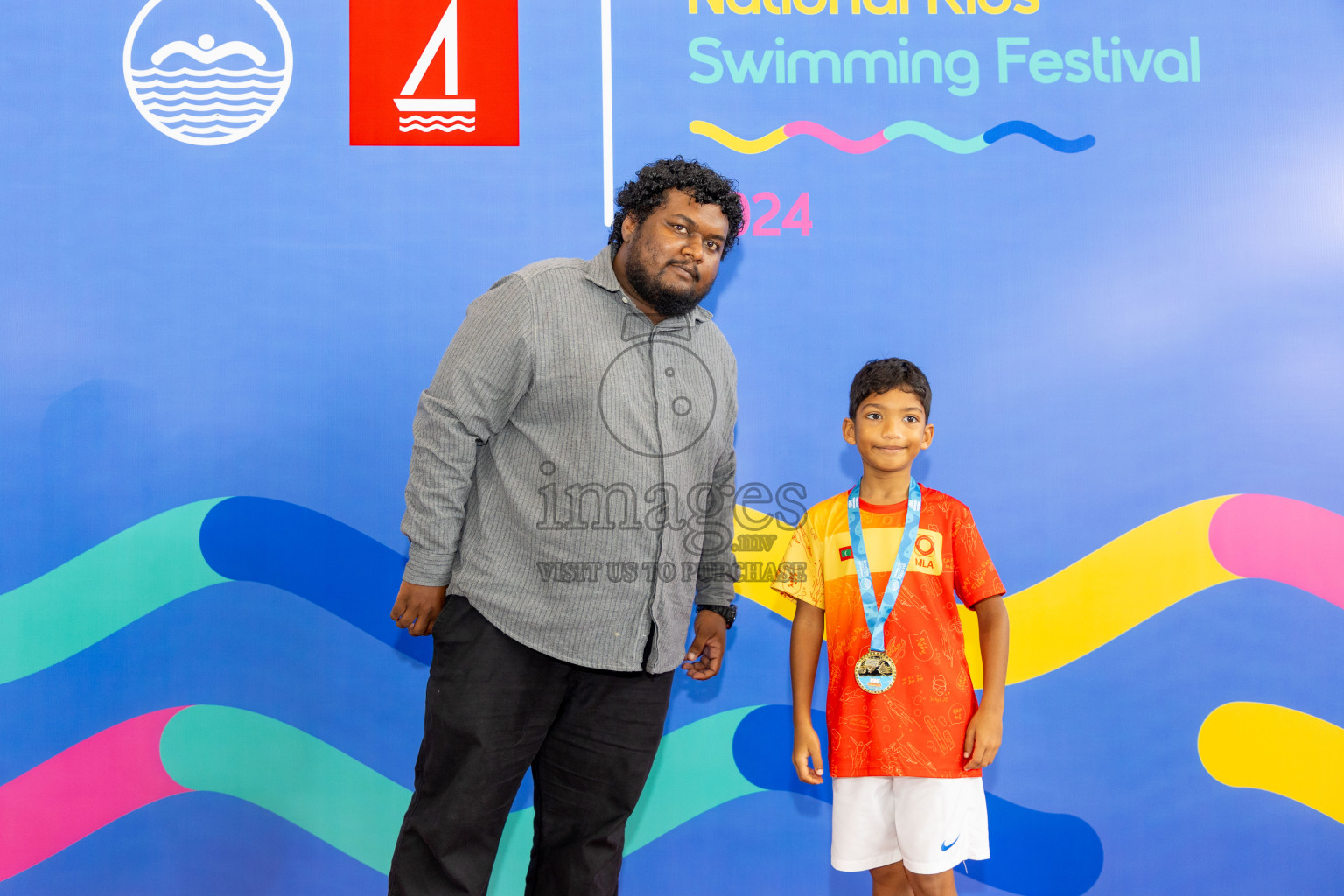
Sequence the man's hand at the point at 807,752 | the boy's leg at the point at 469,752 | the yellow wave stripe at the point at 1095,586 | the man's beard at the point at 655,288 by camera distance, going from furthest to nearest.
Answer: the yellow wave stripe at the point at 1095,586
the man's hand at the point at 807,752
the man's beard at the point at 655,288
the boy's leg at the point at 469,752

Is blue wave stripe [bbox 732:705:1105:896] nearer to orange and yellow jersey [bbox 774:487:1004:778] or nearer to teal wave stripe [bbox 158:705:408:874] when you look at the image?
orange and yellow jersey [bbox 774:487:1004:778]

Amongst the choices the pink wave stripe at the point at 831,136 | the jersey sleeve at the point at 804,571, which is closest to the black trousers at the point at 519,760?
the jersey sleeve at the point at 804,571

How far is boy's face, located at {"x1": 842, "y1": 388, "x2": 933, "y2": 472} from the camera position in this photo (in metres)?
1.77

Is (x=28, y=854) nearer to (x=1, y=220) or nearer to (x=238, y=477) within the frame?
(x=238, y=477)

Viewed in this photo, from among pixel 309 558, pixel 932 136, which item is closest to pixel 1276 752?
pixel 932 136

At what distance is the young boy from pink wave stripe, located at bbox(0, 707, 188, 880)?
1655 millimetres

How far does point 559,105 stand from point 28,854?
2359 mm

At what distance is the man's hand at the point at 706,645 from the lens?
1.82m

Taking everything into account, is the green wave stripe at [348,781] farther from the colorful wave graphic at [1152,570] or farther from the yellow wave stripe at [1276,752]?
the yellow wave stripe at [1276,752]

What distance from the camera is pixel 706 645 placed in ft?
6.01

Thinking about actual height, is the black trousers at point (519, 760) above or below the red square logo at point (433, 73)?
below

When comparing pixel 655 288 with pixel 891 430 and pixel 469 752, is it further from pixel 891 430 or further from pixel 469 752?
pixel 469 752

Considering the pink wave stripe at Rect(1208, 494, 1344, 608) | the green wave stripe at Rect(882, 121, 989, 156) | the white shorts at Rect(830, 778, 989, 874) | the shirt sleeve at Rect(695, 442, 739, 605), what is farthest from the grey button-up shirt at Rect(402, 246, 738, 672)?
the pink wave stripe at Rect(1208, 494, 1344, 608)

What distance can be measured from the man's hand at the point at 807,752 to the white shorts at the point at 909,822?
0.05 metres
